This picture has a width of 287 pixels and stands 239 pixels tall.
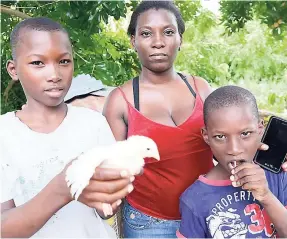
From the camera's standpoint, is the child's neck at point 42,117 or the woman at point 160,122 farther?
the woman at point 160,122

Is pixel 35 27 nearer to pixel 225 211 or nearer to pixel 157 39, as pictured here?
pixel 157 39

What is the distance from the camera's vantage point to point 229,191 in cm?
161

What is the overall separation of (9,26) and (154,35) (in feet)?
5.94

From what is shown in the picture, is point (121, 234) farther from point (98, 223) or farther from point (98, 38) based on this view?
point (98, 38)

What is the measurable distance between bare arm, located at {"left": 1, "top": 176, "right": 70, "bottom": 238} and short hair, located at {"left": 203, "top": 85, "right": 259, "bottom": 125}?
73 centimetres

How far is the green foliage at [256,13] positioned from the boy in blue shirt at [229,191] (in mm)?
1790

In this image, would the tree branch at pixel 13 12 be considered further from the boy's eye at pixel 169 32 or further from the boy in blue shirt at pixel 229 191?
the boy in blue shirt at pixel 229 191

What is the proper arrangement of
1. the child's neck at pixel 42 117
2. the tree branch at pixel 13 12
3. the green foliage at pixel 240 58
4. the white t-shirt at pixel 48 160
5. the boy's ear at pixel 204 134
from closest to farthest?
the white t-shirt at pixel 48 160 → the child's neck at pixel 42 117 → the boy's ear at pixel 204 134 → the tree branch at pixel 13 12 → the green foliage at pixel 240 58

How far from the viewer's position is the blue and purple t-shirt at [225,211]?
156 cm

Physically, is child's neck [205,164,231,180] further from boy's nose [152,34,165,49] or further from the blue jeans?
boy's nose [152,34,165,49]

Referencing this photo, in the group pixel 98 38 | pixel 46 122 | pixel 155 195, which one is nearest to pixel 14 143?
pixel 46 122

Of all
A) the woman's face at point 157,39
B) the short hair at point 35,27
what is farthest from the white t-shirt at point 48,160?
the woman's face at point 157,39

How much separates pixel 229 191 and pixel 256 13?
2.16 meters

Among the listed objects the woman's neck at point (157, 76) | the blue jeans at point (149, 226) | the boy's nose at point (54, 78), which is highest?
the boy's nose at point (54, 78)
